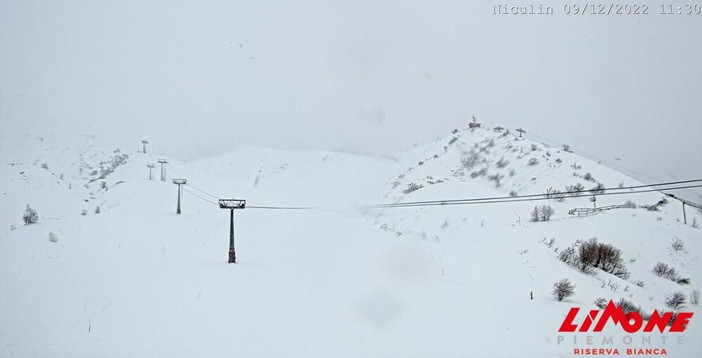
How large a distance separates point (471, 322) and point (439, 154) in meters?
29.6

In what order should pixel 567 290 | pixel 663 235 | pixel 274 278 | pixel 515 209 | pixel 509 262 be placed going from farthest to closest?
pixel 515 209 → pixel 663 235 → pixel 509 262 → pixel 274 278 → pixel 567 290

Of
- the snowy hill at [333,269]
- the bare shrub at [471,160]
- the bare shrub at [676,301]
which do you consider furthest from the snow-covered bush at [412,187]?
the bare shrub at [676,301]

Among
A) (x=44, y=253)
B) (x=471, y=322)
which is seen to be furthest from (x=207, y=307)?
(x=44, y=253)

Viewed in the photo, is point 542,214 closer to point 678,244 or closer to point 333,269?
point 678,244

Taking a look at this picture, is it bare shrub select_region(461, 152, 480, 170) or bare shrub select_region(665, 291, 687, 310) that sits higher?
bare shrub select_region(461, 152, 480, 170)

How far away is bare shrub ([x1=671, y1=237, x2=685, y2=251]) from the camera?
609 inches

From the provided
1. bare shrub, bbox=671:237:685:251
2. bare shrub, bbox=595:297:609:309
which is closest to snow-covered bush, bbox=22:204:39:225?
bare shrub, bbox=595:297:609:309

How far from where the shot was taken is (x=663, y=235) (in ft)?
53.4

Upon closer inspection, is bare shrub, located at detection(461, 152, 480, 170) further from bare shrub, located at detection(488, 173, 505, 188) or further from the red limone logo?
the red limone logo

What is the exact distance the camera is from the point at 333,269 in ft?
42.5

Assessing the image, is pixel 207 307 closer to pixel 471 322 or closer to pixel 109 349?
pixel 109 349

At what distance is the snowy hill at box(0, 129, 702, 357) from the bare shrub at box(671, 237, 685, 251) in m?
0.25

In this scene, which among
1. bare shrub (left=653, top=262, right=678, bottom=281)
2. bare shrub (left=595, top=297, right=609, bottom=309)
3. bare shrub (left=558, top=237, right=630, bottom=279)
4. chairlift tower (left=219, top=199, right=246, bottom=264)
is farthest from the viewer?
chairlift tower (left=219, top=199, right=246, bottom=264)

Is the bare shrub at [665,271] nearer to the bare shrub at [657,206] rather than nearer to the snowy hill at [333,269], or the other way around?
the snowy hill at [333,269]
